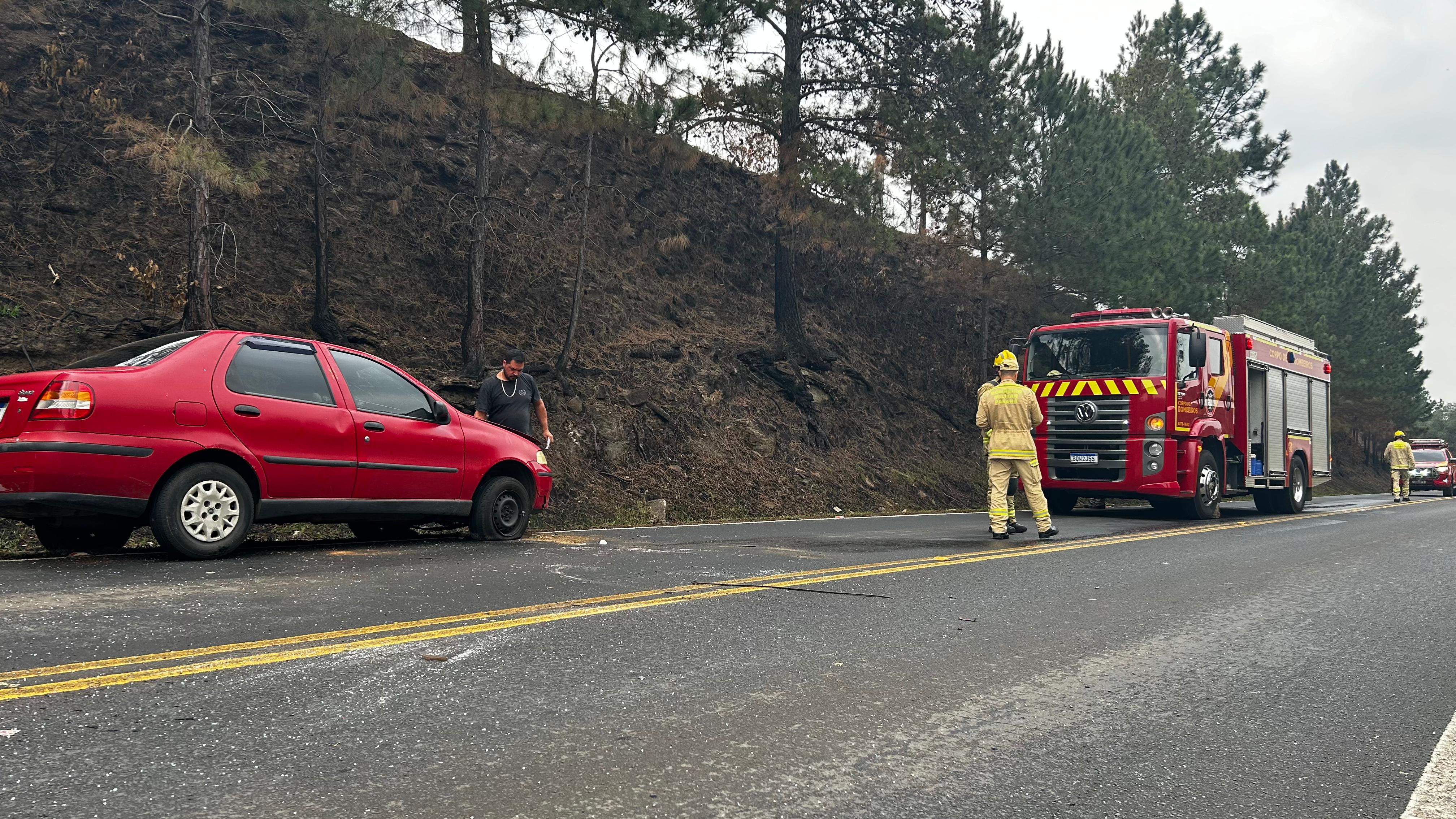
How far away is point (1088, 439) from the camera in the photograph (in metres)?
15.3

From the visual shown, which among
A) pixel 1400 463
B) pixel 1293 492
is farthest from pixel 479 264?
pixel 1400 463

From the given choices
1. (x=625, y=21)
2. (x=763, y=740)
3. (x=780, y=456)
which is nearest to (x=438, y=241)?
(x=625, y=21)

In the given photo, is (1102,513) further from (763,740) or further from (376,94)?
(763,740)

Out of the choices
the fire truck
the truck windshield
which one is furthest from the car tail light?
the truck windshield

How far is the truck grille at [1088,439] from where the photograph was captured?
588 inches

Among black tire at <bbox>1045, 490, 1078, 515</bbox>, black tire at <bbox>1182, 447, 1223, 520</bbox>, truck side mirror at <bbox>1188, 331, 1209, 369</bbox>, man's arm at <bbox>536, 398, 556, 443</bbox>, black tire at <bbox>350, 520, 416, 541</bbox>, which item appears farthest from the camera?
black tire at <bbox>1045, 490, 1078, 515</bbox>

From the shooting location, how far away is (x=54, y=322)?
42.5ft

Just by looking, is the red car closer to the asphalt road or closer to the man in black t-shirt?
the asphalt road

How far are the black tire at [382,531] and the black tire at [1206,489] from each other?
11.4 metres

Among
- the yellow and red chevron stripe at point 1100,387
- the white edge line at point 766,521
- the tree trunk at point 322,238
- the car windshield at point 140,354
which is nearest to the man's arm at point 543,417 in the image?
the white edge line at point 766,521

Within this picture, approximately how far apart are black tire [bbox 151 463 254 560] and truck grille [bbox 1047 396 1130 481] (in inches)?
473

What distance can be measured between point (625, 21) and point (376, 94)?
387cm

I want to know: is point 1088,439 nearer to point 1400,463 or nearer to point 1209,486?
point 1209,486

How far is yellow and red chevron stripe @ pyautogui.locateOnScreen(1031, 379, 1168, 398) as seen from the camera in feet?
48.3
